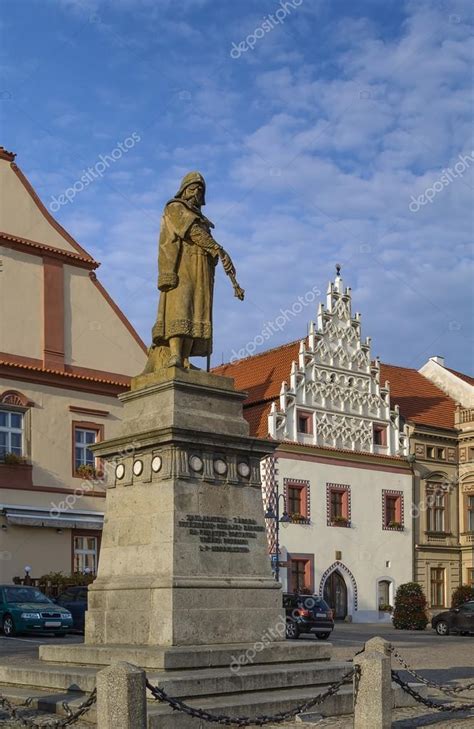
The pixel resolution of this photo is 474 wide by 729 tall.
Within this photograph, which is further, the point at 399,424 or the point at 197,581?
the point at 399,424

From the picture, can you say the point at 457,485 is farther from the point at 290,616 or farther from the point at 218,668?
the point at 218,668

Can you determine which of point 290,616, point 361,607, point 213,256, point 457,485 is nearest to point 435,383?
point 457,485

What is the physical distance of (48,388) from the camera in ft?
104

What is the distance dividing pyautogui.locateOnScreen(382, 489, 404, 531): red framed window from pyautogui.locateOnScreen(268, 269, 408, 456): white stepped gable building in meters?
1.70

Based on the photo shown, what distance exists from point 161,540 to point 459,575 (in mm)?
35940

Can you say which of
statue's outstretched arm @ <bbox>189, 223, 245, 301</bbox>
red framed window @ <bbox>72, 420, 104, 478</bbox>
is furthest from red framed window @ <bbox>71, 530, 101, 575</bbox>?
statue's outstretched arm @ <bbox>189, 223, 245, 301</bbox>

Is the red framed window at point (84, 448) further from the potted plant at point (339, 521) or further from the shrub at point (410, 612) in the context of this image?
the potted plant at point (339, 521)

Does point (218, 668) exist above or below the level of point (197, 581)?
below

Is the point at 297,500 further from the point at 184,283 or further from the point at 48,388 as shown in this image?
the point at 184,283

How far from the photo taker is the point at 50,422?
3178 cm

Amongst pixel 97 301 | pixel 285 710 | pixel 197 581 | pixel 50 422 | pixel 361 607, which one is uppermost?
pixel 97 301

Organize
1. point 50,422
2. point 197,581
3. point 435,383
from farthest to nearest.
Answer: point 435,383
point 50,422
point 197,581

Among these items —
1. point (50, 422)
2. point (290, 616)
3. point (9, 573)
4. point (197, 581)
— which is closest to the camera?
point (197, 581)

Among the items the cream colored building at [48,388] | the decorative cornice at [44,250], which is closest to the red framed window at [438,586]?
the cream colored building at [48,388]
